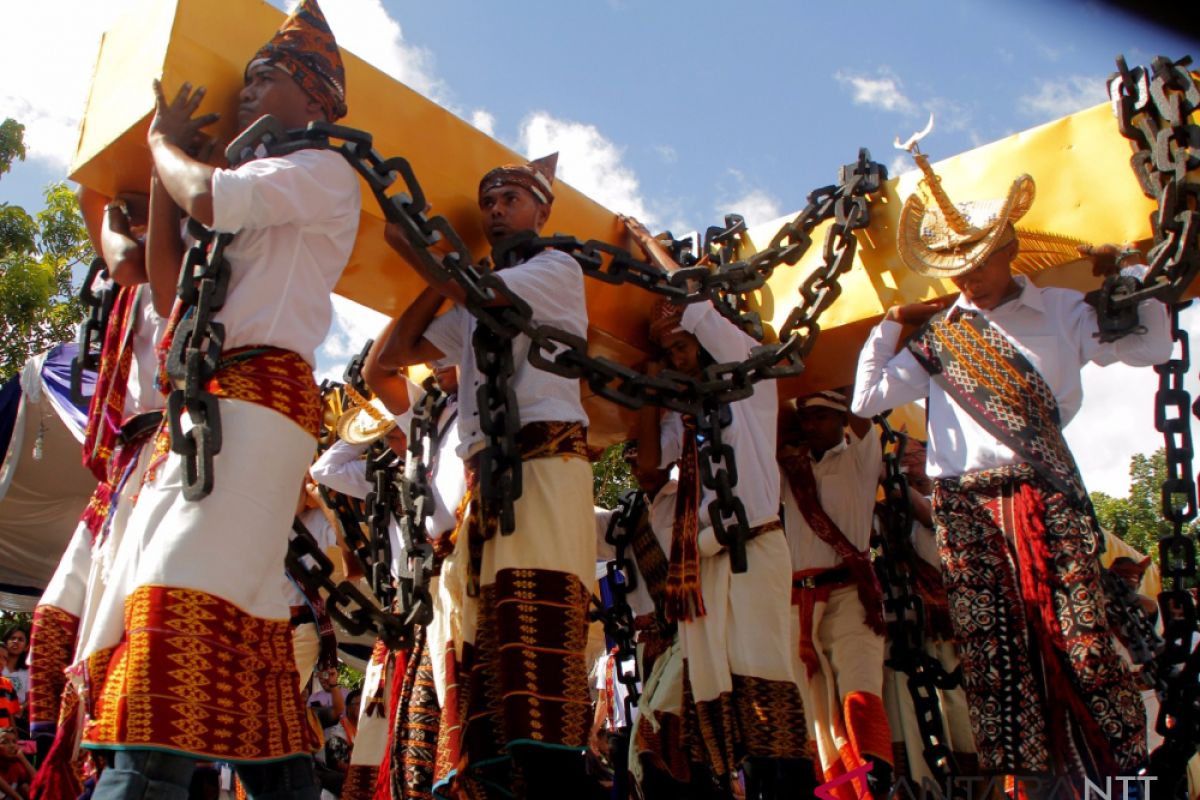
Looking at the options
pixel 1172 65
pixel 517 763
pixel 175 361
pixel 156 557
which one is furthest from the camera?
pixel 1172 65

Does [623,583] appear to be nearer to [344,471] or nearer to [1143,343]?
[344,471]

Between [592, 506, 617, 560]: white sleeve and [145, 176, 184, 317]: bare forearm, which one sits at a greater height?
[145, 176, 184, 317]: bare forearm

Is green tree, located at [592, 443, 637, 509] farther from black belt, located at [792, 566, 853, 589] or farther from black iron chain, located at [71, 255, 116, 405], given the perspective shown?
black iron chain, located at [71, 255, 116, 405]

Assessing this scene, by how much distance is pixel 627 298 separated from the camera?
4.55 meters

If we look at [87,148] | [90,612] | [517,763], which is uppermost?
[87,148]

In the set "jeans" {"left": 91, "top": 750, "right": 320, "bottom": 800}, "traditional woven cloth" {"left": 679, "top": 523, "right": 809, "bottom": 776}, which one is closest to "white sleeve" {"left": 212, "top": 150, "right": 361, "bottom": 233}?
"jeans" {"left": 91, "top": 750, "right": 320, "bottom": 800}

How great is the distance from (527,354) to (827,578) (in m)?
2.41

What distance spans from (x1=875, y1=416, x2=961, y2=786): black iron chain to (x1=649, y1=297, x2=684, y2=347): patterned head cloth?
1.26 m

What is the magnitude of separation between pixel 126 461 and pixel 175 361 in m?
0.68

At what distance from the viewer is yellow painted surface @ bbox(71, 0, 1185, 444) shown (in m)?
3.14

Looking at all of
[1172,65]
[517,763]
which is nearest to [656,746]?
[517,763]

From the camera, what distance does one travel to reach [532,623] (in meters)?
2.96

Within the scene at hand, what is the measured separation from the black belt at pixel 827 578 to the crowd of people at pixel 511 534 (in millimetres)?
23

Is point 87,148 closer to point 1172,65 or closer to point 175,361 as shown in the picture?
point 175,361
